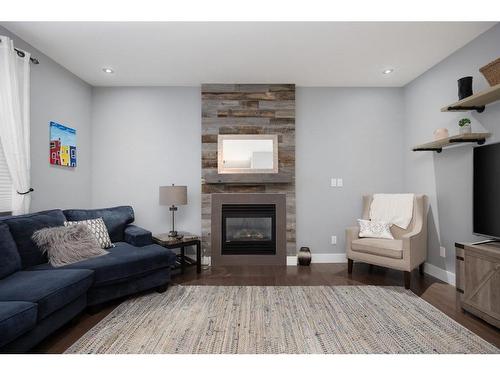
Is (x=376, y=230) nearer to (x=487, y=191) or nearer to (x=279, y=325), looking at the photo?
(x=487, y=191)

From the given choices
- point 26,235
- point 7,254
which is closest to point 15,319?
point 7,254

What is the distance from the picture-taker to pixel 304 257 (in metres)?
A: 3.60

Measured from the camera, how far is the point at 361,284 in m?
2.88

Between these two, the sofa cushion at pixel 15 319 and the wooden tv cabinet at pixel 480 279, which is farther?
the wooden tv cabinet at pixel 480 279

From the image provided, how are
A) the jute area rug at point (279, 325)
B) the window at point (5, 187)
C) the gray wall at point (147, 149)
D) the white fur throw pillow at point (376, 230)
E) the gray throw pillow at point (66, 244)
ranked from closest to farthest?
the jute area rug at point (279, 325), the gray throw pillow at point (66, 244), the window at point (5, 187), the white fur throw pillow at point (376, 230), the gray wall at point (147, 149)

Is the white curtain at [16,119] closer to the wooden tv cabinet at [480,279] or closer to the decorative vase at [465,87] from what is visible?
the wooden tv cabinet at [480,279]

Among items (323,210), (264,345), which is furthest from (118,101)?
(264,345)

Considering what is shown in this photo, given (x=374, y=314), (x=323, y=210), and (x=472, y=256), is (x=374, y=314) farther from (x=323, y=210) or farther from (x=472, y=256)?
(x=323, y=210)

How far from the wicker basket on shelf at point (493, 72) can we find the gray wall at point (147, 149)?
10.9 ft

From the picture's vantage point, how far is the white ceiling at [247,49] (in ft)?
7.82

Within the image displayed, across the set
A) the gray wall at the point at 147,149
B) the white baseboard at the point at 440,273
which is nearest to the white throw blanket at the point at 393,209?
the white baseboard at the point at 440,273

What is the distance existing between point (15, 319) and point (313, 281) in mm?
2681

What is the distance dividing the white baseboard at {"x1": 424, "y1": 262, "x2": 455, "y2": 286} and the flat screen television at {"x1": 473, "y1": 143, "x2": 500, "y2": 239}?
0.85 metres

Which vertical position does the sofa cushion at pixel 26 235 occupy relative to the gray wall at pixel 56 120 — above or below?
below
